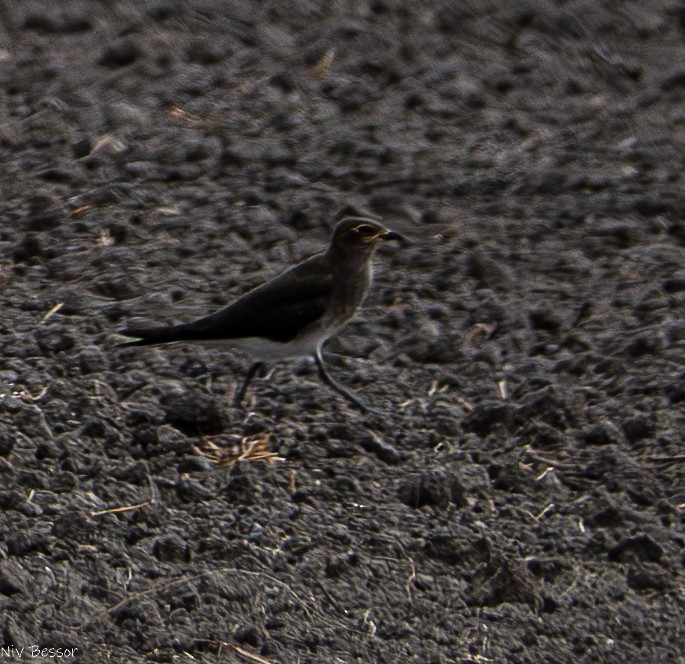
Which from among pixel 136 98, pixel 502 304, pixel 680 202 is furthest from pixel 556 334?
pixel 136 98

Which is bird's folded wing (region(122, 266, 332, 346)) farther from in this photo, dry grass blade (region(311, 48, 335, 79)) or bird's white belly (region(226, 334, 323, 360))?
dry grass blade (region(311, 48, 335, 79))

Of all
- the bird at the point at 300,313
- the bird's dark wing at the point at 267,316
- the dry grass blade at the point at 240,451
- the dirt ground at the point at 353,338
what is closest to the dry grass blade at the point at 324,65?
the dirt ground at the point at 353,338

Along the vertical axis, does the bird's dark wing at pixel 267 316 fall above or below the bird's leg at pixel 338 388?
above

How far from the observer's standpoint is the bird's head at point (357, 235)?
5.72 metres

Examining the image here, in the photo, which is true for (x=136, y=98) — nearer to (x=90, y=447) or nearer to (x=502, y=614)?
(x=90, y=447)

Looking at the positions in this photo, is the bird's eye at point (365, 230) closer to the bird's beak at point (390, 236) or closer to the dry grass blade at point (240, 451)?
the bird's beak at point (390, 236)

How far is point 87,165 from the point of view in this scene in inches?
272

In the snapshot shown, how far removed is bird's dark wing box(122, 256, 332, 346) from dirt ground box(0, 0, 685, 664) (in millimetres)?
288

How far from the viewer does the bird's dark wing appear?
17.3ft

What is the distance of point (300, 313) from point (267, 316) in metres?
0.15

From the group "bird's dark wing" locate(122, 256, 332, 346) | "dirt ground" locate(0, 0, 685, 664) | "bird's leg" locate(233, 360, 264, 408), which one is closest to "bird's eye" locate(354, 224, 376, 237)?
"bird's dark wing" locate(122, 256, 332, 346)

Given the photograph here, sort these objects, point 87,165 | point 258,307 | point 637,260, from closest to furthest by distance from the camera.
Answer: point 258,307 → point 637,260 → point 87,165

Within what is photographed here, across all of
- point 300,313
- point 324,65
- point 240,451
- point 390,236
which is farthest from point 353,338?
point 324,65

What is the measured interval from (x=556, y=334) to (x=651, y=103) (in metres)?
2.02
